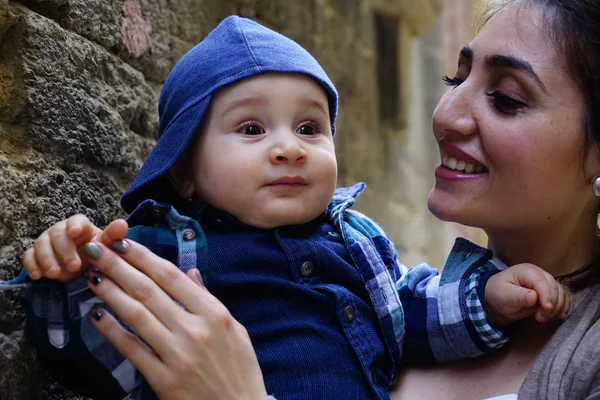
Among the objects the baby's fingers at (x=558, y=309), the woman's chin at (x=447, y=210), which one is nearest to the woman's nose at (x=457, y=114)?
the woman's chin at (x=447, y=210)

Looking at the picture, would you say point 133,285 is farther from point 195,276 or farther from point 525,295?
point 525,295

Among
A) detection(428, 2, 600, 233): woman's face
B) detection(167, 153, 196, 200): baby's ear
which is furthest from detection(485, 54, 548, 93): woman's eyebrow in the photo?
detection(167, 153, 196, 200): baby's ear

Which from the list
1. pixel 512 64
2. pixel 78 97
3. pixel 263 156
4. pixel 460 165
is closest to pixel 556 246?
pixel 460 165

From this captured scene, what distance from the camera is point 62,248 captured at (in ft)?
3.77

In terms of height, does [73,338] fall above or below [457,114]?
below

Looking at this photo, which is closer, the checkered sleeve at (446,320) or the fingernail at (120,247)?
the fingernail at (120,247)

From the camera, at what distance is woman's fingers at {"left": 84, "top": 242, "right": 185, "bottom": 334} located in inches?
45.8

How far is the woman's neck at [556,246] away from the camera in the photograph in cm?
159

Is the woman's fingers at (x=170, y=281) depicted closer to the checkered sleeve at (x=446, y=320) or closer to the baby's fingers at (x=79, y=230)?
the baby's fingers at (x=79, y=230)

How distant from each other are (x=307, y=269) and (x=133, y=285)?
0.41 meters

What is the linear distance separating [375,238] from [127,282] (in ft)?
2.14

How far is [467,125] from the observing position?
5.01 ft

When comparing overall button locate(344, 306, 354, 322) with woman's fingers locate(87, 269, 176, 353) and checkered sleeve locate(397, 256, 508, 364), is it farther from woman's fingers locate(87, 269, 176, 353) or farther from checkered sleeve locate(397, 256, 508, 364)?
woman's fingers locate(87, 269, 176, 353)

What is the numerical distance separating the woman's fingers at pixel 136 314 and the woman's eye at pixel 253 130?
43 centimetres
